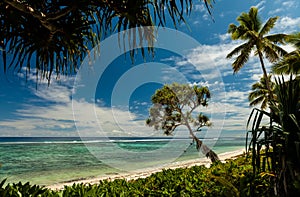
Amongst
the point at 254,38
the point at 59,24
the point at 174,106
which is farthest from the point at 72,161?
the point at 59,24

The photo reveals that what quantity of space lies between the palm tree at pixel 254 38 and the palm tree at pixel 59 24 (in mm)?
14399

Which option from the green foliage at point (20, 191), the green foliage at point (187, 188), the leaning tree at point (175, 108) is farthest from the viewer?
the leaning tree at point (175, 108)

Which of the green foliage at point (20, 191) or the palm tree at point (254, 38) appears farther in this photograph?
the palm tree at point (254, 38)

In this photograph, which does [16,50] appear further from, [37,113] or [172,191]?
[37,113]

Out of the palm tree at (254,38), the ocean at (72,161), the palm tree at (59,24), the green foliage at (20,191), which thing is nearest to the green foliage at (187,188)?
the green foliage at (20,191)

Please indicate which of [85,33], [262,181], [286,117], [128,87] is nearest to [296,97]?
[286,117]

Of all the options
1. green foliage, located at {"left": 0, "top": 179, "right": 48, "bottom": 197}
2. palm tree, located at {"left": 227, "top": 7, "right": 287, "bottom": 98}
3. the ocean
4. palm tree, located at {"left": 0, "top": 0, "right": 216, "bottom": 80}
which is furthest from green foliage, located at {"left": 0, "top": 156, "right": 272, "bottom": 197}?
palm tree, located at {"left": 227, "top": 7, "right": 287, "bottom": 98}

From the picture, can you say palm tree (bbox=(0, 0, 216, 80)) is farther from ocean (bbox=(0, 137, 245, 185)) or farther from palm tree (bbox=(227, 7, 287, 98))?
palm tree (bbox=(227, 7, 287, 98))

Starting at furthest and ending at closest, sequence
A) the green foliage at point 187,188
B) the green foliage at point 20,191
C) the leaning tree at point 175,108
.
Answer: the leaning tree at point 175,108
the green foliage at point 187,188
the green foliage at point 20,191

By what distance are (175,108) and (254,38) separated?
285 inches

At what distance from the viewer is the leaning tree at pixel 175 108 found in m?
13.4

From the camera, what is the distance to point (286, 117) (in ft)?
7.41

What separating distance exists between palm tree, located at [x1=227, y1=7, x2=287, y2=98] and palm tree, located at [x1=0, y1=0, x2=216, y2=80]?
14399mm

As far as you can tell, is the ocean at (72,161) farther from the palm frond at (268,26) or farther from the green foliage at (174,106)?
the palm frond at (268,26)
